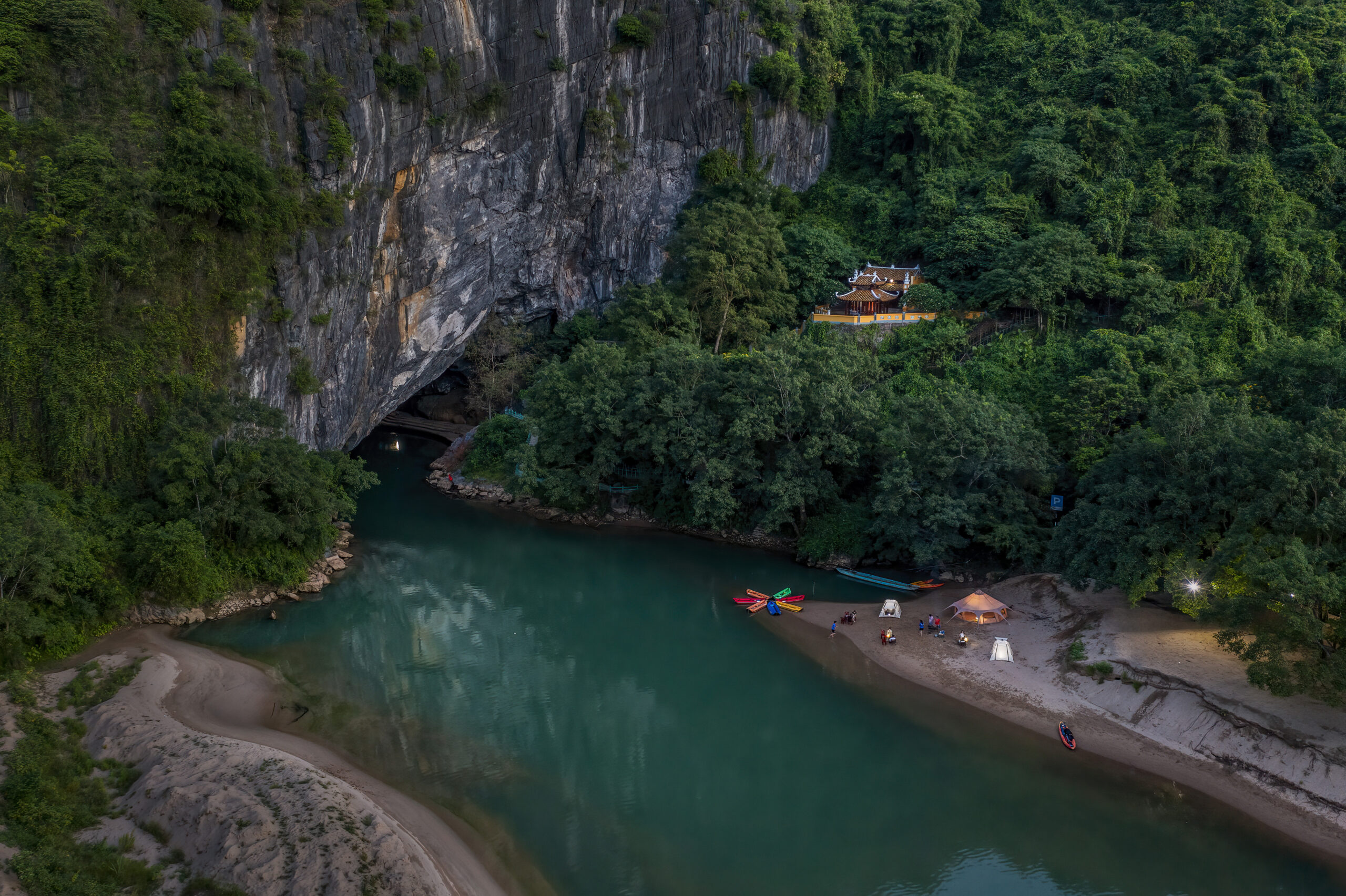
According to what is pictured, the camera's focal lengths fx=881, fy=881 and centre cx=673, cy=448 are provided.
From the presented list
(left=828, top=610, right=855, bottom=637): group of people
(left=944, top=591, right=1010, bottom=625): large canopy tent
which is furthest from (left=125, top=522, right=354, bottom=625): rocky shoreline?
(left=944, top=591, right=1010, bottom=625): large canopy tent

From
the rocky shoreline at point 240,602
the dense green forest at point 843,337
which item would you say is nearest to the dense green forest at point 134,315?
the dense green forest at point 843,337

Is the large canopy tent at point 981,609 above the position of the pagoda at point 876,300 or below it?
below

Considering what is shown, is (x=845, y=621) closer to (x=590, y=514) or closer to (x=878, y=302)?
(x=590, y=514)

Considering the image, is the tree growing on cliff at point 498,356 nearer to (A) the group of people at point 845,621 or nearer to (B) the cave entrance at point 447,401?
(B) the cave entrance at point 447,401

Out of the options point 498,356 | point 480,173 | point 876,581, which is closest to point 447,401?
point 498,356

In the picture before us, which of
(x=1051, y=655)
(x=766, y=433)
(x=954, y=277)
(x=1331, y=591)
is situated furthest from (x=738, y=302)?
(x=1331, y=591)
